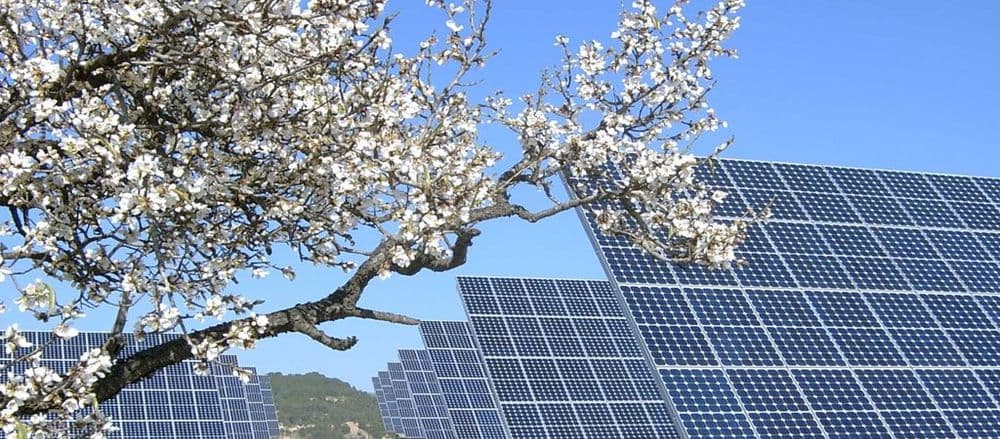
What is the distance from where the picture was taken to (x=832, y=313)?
15.5 meters

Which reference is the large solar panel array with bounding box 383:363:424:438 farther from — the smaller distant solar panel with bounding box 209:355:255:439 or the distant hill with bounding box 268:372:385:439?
the distant hill with bounding box 268:372:385:439

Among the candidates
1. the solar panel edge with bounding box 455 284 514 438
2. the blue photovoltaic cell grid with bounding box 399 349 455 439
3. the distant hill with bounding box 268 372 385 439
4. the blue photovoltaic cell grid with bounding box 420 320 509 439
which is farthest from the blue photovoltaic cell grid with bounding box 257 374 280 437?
the distant hill with bounding box 268 372 385 439

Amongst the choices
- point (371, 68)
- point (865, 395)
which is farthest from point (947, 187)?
point (371, 68)

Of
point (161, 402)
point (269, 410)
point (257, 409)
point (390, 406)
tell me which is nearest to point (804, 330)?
point (161, 402)

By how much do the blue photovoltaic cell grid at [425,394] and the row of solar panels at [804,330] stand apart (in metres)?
11.3

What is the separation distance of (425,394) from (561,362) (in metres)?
14.1

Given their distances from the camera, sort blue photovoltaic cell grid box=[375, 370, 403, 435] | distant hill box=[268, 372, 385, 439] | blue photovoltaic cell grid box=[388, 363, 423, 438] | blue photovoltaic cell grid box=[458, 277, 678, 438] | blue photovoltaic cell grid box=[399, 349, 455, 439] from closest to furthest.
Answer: blue photovoltaic cell grid box=[458, 277, 678, 438] → blue photovoltaic cell grid box=[399, 349, 455, 439] → blue photovoltaic cell grid box=[388, 363, 423, 438] → blue photovoltaic cell grid box=[375, 370, 403, 435] → distant hill box=[268, 372, 385, 439]

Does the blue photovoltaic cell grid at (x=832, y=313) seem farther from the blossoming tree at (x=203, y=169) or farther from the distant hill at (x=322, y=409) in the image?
the distant hill at (x=322, y=409)

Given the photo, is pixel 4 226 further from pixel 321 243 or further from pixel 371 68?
pixel 371 68

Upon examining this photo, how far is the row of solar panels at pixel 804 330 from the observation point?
13.5 m

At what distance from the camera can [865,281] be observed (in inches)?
651

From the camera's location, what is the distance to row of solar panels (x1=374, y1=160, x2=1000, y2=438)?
13469 mm

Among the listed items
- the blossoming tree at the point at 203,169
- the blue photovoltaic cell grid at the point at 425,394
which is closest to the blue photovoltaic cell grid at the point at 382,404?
the blue photovoltaic cell grid at the point at 425,394

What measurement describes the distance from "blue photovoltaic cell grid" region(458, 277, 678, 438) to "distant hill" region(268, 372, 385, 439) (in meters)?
33.8
